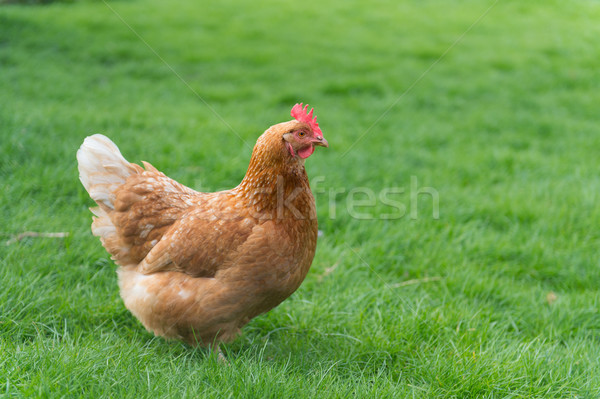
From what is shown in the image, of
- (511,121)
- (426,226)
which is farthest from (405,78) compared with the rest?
(426,226)

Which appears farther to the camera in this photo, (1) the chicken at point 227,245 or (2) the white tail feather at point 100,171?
(2) the white tail feather at point 100,171

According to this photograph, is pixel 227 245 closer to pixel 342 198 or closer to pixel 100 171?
pixel 100 171

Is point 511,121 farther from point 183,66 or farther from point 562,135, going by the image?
point 183,66

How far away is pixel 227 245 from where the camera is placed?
8.49ft

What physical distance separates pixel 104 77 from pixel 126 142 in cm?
305

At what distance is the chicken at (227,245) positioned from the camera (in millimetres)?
2543

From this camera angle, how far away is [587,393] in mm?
2467

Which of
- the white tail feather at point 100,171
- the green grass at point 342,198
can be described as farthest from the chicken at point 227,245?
the green grass at point 342,198

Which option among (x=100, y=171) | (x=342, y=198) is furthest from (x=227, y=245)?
(x=342, y=198)

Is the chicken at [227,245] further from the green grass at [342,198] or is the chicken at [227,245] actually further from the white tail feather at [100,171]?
the green grass at [342,198]

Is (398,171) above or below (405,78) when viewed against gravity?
below

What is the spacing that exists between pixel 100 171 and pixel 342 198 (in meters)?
2.49

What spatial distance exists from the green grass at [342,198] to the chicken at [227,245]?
250 mm

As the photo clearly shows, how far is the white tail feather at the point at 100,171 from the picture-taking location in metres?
2.97
